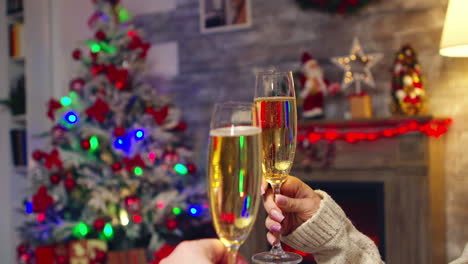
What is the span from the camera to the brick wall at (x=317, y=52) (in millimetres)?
2682

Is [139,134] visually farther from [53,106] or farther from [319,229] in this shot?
[319,229]

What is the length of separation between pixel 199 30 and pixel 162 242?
5.39 ft

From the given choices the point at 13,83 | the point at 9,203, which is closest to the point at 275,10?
the point at 13,83

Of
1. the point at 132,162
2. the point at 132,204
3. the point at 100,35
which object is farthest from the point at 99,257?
the point at 100,35

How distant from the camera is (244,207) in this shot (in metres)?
0.62

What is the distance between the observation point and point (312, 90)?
2801mm

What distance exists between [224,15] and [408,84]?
4.97 ft

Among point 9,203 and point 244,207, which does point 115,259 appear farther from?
point 244,207

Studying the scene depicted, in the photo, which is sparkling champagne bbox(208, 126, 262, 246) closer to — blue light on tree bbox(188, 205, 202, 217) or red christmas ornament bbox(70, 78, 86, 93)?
blue light on tree bbox(188, 205, 202, 217)

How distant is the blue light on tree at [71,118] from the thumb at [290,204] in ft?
7.88

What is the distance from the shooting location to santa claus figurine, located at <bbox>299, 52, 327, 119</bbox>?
9.19 ft

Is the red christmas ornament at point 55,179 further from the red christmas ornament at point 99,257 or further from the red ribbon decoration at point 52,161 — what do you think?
the red christmas ornament at point 99,257

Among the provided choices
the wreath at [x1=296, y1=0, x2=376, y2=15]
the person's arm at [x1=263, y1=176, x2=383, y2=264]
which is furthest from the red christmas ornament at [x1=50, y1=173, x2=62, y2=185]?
the person's arm at [x1=263, y1=176, x2=383, y2=264]

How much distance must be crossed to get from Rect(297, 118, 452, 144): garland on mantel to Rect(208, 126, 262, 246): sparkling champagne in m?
2.09
